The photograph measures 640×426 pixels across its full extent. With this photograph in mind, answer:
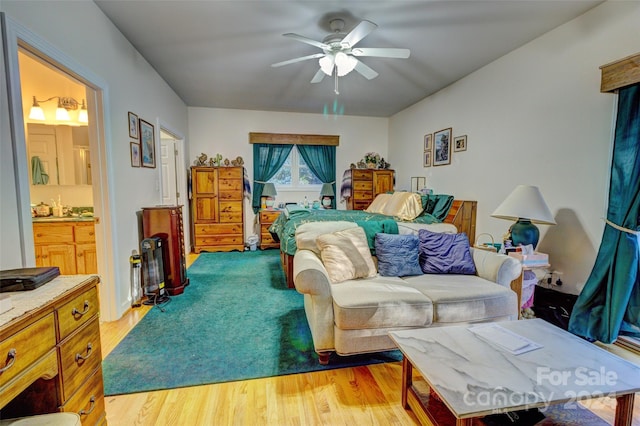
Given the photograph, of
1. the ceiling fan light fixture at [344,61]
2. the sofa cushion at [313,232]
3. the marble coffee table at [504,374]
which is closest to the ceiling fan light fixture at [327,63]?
the ceiling fan light fixture at [344,61]

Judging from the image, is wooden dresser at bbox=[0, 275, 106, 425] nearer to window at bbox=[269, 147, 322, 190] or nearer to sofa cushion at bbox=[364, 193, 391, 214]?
sofa cushion at bbox=[364, 193, 391, 214]

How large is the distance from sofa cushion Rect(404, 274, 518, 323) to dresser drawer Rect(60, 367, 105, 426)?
187 cm

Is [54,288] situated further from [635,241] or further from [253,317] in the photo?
[635,241]

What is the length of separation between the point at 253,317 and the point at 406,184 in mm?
3900

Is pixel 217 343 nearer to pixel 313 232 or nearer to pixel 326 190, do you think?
pixel 313 232

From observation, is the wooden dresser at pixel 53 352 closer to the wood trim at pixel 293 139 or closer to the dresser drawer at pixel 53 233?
the dresser drawer at pixel 53 233

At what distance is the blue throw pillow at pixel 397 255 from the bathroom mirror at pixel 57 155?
3.15m

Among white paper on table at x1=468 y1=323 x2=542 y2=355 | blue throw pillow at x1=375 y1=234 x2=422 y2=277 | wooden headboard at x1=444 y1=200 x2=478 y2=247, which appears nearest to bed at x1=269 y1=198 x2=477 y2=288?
wooden headboard at x1=444 y1=200 x2=478 y2=247

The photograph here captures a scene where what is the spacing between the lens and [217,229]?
5.19 m

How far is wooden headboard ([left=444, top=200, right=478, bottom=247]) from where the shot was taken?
3701mm

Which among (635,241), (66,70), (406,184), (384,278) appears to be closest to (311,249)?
(384,278)

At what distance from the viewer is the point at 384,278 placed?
2.31 metres

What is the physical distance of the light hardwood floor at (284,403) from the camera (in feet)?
4.86

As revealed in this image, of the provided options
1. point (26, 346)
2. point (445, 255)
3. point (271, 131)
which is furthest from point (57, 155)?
point (445, 255)
